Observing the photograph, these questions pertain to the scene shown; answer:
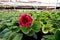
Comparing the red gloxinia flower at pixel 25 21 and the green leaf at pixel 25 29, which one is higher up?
the red gloxinia flower at pixel 25 21

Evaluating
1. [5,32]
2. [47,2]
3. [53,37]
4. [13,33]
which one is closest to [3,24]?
[5,32]

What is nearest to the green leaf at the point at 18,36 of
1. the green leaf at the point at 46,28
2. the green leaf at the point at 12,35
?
the green leaf at the point at 12,35

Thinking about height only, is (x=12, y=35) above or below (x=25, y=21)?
below

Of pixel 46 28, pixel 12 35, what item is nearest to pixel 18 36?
pixel 12 35

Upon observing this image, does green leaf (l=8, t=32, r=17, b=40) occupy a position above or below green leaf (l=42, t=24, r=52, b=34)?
below

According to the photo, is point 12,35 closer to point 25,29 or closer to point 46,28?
point 25,29

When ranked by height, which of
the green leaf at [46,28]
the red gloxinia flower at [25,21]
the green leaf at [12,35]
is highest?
the red gloxinia flower at [25,21]

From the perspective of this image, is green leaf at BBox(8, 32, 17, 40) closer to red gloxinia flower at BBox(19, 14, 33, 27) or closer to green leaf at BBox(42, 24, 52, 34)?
red gloxinia flower at BBox(19, 14, 33, 27)

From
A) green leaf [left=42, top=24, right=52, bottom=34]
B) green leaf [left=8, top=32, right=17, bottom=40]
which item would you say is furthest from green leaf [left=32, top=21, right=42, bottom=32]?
green leaf [left=8, top=32, right=17, bottom=40]

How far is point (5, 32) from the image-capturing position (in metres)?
1.54

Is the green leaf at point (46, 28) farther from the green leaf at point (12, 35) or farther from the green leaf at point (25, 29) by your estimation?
the green leaf at point (12, 35)

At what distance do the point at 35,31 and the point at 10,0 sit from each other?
23.8 feet

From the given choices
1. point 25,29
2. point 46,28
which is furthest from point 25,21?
point 46,28

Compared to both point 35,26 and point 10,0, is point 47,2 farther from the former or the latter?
point 35,26
